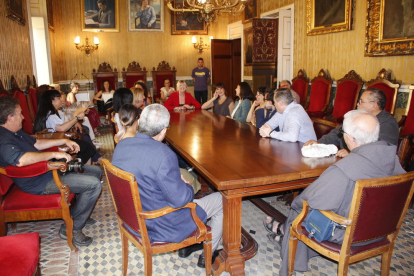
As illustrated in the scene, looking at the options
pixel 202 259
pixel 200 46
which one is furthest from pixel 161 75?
pixel 202 259

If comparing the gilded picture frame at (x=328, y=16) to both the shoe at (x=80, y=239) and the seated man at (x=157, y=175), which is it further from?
the shoe at (x=80, y=239)

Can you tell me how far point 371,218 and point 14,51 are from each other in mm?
5938

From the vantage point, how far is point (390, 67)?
5457 mm

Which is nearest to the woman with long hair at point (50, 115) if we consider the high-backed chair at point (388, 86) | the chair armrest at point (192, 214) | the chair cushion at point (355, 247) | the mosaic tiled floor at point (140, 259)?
the mosaic tiled floor at point (140, 259)

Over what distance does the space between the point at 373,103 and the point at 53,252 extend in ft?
11.8

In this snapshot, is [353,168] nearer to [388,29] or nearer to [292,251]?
[292,251]

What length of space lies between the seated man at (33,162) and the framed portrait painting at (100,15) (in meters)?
8.41

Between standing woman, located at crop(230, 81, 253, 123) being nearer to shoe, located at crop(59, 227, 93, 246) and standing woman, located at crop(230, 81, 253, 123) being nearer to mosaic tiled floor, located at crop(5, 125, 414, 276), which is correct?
mosaic tiled floor, located at crop(5, 125, 414, 276)

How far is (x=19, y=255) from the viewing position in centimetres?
171

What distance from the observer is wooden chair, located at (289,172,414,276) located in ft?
→ 6.11

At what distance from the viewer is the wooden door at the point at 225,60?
11266mm

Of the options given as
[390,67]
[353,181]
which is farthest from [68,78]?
[353,181]

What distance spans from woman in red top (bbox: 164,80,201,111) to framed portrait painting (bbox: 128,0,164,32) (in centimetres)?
589

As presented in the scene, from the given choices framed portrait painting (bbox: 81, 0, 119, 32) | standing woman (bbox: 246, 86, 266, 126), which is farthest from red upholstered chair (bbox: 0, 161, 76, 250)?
framed portrait painting (bbox: 81, 0, 119, 32)
